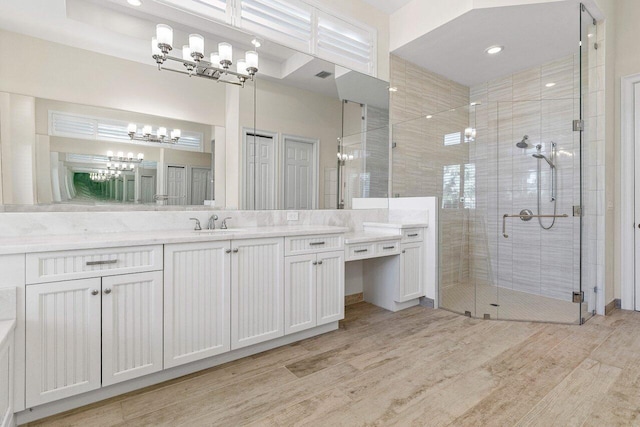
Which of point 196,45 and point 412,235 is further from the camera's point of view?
point 412,235

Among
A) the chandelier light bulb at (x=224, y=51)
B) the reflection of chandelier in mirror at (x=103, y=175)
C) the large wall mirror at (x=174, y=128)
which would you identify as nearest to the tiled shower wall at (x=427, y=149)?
the large wall mirror at (x=174, y=128)

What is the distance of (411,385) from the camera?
1896 mm

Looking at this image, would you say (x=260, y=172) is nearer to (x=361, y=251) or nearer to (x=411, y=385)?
(x=361, y=251)


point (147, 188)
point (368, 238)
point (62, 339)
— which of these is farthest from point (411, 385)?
point (147, 188)

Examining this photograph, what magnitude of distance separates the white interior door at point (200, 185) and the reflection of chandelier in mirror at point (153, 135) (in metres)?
0.27

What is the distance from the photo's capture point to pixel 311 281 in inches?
98.0

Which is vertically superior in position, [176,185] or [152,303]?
[176,185]

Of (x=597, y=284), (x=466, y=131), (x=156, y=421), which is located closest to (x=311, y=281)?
(x=156, y=421)

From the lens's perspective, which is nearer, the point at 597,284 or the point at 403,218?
the point at 597,284

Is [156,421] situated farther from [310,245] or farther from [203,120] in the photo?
Result: [203,120]

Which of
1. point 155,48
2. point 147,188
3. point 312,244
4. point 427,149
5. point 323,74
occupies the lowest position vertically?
point 312,244

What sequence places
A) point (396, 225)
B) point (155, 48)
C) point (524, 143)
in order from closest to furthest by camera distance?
point (155, 48) < point (396, 225) < point (524, 143)

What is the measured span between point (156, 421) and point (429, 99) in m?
4.34

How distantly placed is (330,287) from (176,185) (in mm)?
1436
